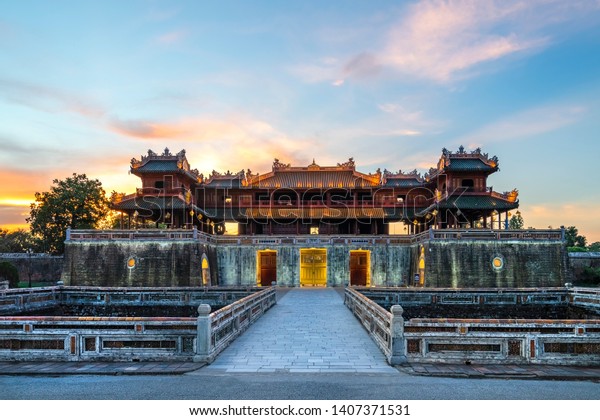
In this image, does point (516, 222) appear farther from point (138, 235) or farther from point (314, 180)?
point (138, 235)

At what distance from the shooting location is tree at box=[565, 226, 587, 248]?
64062mm

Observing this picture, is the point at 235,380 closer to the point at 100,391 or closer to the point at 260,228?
the point at 100,391

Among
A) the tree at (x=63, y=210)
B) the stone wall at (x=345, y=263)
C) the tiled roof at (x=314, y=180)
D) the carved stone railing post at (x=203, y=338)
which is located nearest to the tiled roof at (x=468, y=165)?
the tiled roof at (x=314, y=180)

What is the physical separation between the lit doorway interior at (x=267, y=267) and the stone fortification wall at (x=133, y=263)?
5.52 metres

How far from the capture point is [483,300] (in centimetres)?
2297

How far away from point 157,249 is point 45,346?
21260 mm

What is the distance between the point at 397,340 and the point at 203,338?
4558 millimetres

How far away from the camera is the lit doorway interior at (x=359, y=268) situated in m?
34.7

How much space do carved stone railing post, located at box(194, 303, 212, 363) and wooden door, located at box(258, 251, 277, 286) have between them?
80.6 ft

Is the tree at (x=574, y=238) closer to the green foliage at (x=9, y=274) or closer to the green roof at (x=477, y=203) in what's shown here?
the green roof at (x=477, y=203)

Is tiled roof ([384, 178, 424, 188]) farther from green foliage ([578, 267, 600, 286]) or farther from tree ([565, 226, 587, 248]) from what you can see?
tree ([565, 226, 587, 248])

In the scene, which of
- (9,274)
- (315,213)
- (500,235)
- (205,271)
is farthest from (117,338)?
(9,274)

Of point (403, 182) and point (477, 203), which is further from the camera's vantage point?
point (403, 182)

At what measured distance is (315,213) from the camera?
39.6 meters
